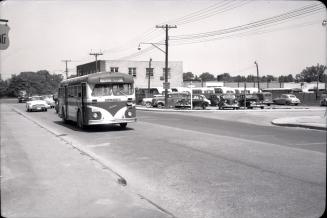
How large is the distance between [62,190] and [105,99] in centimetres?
1197

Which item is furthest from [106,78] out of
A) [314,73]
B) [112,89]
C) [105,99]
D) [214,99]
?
[314,73]

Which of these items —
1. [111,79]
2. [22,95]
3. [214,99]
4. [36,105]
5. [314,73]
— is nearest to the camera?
[111,79]

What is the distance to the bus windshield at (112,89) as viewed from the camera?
61.4ft

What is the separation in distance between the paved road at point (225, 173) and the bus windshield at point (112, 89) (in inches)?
170

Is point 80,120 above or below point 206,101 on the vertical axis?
below

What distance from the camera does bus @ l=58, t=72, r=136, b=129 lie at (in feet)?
61.0

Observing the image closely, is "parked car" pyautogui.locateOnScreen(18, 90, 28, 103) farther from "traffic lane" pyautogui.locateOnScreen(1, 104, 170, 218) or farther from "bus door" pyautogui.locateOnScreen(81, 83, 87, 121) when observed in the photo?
"traffic lane" pyautogui.locateOnScreen(1, 104, 170, 218)

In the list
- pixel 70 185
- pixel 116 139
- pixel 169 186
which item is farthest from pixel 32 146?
pixel 169 186

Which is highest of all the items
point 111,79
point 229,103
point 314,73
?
point 314,73

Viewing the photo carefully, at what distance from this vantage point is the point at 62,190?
6973 mm

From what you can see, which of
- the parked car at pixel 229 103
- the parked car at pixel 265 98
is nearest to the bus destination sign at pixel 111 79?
the parked car at pixel 229 103

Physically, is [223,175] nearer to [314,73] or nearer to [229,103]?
[229,103]

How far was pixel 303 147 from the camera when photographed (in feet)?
39.8

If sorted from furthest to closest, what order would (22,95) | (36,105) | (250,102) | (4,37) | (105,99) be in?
(22,95), (250,102), (36,105), (105,99), (4,37)
